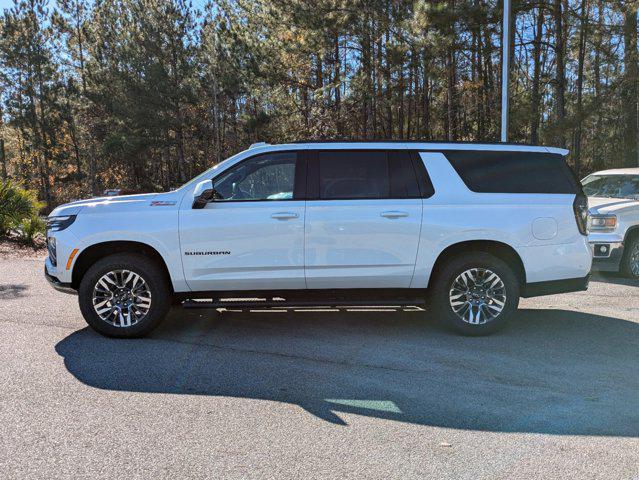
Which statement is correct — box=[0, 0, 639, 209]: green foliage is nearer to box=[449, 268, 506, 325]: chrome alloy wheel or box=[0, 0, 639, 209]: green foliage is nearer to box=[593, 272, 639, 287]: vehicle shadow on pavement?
box=[593, 272, 639, 287]: vehicle shadow on pavement

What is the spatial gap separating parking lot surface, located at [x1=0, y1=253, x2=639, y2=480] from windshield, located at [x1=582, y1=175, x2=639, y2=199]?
13.8 feet

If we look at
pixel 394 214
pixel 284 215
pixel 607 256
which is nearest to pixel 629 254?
pixel 607 256

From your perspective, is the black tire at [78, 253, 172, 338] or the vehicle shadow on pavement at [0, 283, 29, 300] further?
the vehicle shadow on pavement at [0, 283, 29, 300]

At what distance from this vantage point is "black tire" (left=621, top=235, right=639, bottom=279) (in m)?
9.27

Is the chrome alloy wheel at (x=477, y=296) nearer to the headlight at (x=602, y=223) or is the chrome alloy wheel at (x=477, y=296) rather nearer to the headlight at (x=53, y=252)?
the headlight at (x=53, y=252)

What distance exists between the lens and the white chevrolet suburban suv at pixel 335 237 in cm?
577

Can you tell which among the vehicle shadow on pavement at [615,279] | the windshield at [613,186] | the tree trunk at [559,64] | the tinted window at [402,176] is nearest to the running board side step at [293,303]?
the tinted window at [402,176]

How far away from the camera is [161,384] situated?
15.3 feet

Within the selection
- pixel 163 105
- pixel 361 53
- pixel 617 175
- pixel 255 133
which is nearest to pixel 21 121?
pixel 163 105

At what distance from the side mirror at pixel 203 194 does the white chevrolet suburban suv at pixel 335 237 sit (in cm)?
1

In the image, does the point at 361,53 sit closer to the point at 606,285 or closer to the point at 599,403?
the point at 606,285

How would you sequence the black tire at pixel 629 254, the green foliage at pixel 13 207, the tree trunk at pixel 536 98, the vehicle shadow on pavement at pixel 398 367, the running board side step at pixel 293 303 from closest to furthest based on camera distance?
1. the vehicle shadow on pavement at pixel 398 367
2. the running board side step at pixel 293 303
3. the black tire at pixel 629 254
4. the green foliage at pixel 13 207
5. the tree trunk at pixel 536 98

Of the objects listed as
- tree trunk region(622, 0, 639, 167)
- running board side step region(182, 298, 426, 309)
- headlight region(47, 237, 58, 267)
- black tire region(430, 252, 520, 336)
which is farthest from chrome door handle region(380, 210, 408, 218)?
tree trunk region(622, 0, 639, 167)

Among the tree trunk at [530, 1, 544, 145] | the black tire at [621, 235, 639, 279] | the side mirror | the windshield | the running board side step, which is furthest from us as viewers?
the tree trunk at [530, 1, 544, 145]
